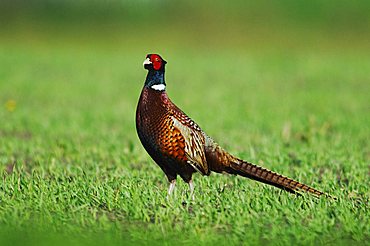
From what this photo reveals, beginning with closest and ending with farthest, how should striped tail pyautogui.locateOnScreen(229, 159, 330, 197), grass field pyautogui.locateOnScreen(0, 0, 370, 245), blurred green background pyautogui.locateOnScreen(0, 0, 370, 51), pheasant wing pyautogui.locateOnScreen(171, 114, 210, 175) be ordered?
grass field pyautogui.locateOnScreen(0, 0, 370, 245) < striped tail pyautogui.locateOnScreen(229, 159, 330, 197) < pheasant wing pyautogui.locateOnScreen(171, 114, 210, 175) < blurred green background pyautogui.locateOnScreen(0, 0, 370, 51)

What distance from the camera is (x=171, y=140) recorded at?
19.5 ft

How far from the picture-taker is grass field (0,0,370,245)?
5066mm

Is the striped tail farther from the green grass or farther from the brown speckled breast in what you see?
the brown speckled breast

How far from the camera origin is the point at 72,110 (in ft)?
42.2

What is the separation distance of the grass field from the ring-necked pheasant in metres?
0.16

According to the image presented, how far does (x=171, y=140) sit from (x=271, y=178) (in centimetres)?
84

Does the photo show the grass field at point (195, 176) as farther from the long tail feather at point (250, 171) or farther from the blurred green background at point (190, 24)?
the blurred green background at point (190, 24)

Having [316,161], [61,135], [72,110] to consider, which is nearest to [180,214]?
[316,161]

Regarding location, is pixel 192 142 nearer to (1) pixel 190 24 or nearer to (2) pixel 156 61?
(2) pixel 156 61

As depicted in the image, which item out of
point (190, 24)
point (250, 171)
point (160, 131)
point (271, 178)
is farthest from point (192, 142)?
point (190, 24)

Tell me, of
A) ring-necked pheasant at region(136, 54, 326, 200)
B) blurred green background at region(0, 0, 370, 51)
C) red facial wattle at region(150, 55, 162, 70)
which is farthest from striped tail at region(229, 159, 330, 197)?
blurred green background at region(0, 0, 370, 51)

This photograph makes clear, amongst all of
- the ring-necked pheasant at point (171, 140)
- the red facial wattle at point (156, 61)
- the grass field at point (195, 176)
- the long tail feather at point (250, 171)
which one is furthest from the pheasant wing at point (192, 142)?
the red facial wattle at point (156, 61)

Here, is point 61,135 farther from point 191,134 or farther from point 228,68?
point 228,68

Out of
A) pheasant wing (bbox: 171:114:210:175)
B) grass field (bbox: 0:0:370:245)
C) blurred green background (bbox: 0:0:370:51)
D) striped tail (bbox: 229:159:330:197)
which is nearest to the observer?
grass field (bbox: 0:0:370:245)
